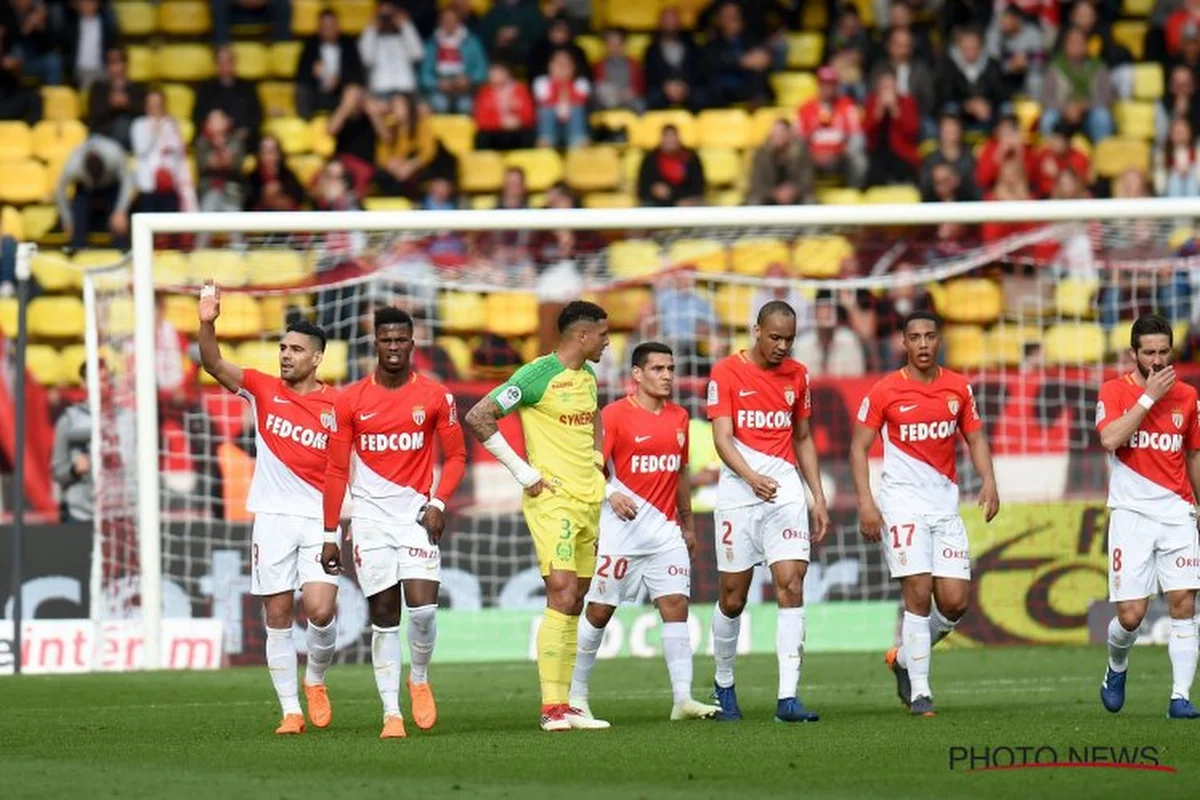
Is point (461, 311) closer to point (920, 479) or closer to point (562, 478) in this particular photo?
point (920, 479)

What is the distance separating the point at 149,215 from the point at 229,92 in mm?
7532

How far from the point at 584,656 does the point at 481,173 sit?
12488 mm

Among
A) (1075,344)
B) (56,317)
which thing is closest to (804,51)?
(1075,344)

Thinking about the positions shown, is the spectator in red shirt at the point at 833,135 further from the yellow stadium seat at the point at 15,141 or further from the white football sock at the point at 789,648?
the white football sock at the point at 789,648

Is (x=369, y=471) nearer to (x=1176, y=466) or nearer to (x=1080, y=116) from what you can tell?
(x=1176, y=466)

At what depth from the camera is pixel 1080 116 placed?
25641mm

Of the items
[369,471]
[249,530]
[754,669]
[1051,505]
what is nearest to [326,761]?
[369,471]

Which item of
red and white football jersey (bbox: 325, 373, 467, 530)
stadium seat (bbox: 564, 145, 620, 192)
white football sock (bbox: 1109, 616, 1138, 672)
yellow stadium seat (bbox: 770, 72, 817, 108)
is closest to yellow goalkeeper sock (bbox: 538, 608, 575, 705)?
red and white football jersey (bbox: 325, 373, 467, 530)

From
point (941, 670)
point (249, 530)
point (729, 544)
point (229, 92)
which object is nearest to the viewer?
point (729, 544)

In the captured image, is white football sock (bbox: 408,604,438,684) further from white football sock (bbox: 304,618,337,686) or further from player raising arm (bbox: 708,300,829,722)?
player raising arm (bbox: 708,300,829,722)

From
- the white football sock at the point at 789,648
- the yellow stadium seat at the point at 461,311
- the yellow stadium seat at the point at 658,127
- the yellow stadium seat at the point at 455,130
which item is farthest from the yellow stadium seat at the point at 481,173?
the white football sock at the point at 789,648

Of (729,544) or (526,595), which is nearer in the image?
(729,544)

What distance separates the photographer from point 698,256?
872 inches

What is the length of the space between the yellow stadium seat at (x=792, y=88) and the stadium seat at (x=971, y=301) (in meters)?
4.68
